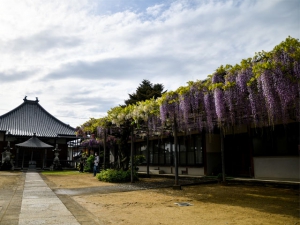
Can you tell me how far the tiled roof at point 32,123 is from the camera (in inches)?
1032

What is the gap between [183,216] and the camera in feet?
17.6

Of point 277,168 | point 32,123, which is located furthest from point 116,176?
point 32,123

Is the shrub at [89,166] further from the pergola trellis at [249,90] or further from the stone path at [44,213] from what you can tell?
the stone path at [44,213]

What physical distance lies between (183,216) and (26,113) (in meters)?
28.8

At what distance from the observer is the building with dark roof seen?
25438 mm

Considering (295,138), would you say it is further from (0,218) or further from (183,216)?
(0,218)

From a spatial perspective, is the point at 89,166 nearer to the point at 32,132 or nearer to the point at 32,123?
the point at 32,132

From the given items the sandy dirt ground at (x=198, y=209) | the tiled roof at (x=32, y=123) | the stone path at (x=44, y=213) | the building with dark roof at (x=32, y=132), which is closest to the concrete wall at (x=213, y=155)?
the sandy dirt ground at (x=198, y=209)

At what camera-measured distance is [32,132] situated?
26656 mm

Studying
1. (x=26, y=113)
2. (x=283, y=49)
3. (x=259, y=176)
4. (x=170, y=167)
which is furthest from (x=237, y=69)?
(x=26, y=113)

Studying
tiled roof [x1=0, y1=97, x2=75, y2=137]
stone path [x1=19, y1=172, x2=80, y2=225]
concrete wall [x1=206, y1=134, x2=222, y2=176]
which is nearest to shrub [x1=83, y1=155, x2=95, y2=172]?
tiled roof [x1=0, y1=97, x2=75, y2=137]

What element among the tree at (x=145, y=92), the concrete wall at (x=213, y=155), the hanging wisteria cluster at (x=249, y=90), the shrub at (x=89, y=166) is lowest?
the shrub at (x=89, y=166)

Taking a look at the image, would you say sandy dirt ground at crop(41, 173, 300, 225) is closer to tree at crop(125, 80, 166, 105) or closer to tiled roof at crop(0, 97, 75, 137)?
tree at crop(125, 80, 166, 105)

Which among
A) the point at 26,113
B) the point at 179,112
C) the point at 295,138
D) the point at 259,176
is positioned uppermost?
the point at 26,113
